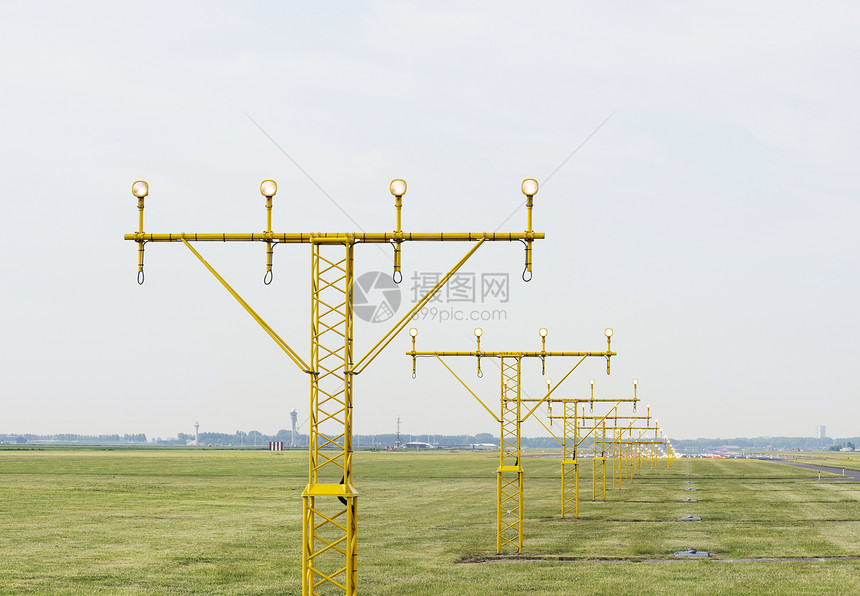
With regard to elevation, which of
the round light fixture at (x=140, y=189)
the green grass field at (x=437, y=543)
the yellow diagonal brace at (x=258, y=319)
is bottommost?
the green grass field at (x=437, y=543)

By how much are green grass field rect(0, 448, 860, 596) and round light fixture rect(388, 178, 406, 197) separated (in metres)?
14.0

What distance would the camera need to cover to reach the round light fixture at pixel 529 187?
1783 cm

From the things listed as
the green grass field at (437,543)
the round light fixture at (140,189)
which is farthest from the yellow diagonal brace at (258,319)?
the green grass field at (437,543)

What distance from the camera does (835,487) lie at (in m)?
83.9

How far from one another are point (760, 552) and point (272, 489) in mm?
50000

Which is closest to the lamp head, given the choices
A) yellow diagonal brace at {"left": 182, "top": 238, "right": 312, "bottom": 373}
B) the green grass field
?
yellow diagonal brace at {"left": 182, "top": 238, "right": 312, "bottom": 373}

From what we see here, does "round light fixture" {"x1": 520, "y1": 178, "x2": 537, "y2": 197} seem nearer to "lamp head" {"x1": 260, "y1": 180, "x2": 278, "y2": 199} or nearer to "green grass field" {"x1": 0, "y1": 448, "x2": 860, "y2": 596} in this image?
"lamp head" {"x1": 260, "y1": 180, "x2": 278, "y2": 199}

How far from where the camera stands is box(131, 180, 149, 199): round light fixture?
1727 cm

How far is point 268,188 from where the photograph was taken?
1725cm

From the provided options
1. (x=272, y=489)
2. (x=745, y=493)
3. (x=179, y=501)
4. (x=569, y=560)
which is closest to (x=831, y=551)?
(x=569, y=560)

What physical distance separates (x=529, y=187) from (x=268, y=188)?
524 centimetres

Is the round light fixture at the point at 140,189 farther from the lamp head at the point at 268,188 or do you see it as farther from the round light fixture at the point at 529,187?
the round light fixture at the point at 529,187

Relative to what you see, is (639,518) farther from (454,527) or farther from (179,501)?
(179,501)

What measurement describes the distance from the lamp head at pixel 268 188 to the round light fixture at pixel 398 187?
2.29 meters
